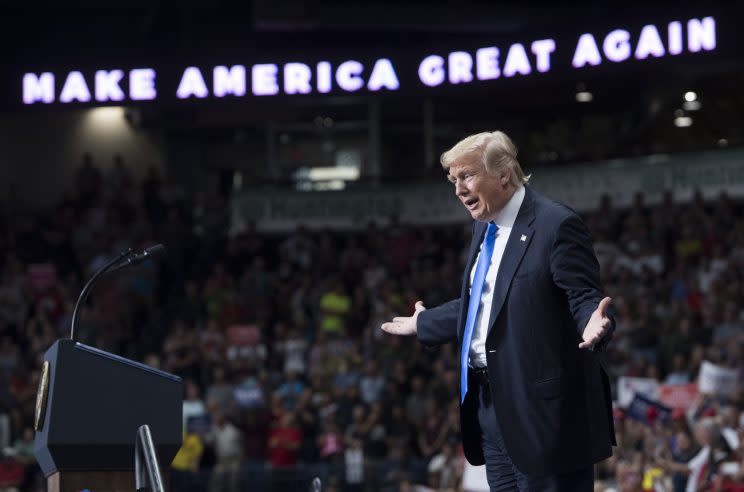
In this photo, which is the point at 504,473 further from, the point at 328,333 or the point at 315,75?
the point at 315,75

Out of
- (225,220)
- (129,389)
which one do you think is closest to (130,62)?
(225,220)

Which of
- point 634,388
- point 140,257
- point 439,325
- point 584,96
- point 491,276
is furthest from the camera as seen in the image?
point 584,96

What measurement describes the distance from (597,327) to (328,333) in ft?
42.6

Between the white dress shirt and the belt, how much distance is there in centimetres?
1

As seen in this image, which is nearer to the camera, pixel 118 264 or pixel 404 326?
pixel 404 326

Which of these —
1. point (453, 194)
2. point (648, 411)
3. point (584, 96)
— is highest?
point (584, 96)

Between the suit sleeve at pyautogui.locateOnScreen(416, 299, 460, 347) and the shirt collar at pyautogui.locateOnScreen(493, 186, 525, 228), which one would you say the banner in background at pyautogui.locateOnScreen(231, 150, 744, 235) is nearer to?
the suit sleeve at pyautogui.locateOnScreen(416, 299, 460, 347)

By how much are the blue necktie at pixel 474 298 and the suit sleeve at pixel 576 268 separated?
0.28 metres

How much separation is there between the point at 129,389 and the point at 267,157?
20.6 m

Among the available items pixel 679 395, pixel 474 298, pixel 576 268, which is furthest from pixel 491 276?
pixel 679 395

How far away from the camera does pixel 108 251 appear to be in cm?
1964

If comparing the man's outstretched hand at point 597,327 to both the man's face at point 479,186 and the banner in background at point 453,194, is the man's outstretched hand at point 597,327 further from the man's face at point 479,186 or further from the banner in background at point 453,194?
the banner in background at point 453,194

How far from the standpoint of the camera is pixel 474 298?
4105 millimetres

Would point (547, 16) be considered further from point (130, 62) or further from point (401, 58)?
point (130, 62)
